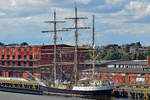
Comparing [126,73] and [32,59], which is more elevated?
[32,59]

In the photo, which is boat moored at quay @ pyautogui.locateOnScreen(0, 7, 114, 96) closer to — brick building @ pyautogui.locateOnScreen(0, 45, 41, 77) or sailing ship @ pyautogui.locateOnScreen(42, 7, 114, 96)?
sailing ship @ pyautogui.locateOnScreen(42, 7, 114, 96)

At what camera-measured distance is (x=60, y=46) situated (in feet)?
427

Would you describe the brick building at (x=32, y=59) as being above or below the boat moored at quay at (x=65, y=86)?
above

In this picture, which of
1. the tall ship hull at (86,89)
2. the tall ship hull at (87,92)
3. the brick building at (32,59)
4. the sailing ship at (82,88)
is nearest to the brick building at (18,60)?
the brick building at (32,59)

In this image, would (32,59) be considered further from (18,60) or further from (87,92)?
(87,92)

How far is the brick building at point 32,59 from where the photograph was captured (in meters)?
123

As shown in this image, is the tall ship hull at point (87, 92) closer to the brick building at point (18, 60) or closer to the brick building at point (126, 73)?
the brick building at point (126, 73)

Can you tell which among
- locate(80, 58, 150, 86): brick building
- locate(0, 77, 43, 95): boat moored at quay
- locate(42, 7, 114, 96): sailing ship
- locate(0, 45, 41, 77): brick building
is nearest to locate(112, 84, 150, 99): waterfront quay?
locate(42, 7, 114, 96): sailing ship

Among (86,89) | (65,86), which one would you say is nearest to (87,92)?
(86,89)

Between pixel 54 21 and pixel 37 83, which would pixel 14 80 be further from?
pixel 54 21

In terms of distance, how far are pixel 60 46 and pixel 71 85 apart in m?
37.8

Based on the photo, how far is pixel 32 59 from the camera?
126375 millimetres

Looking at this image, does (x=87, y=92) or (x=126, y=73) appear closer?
(x=87, y=92)

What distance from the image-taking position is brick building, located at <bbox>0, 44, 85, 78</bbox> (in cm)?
12331
